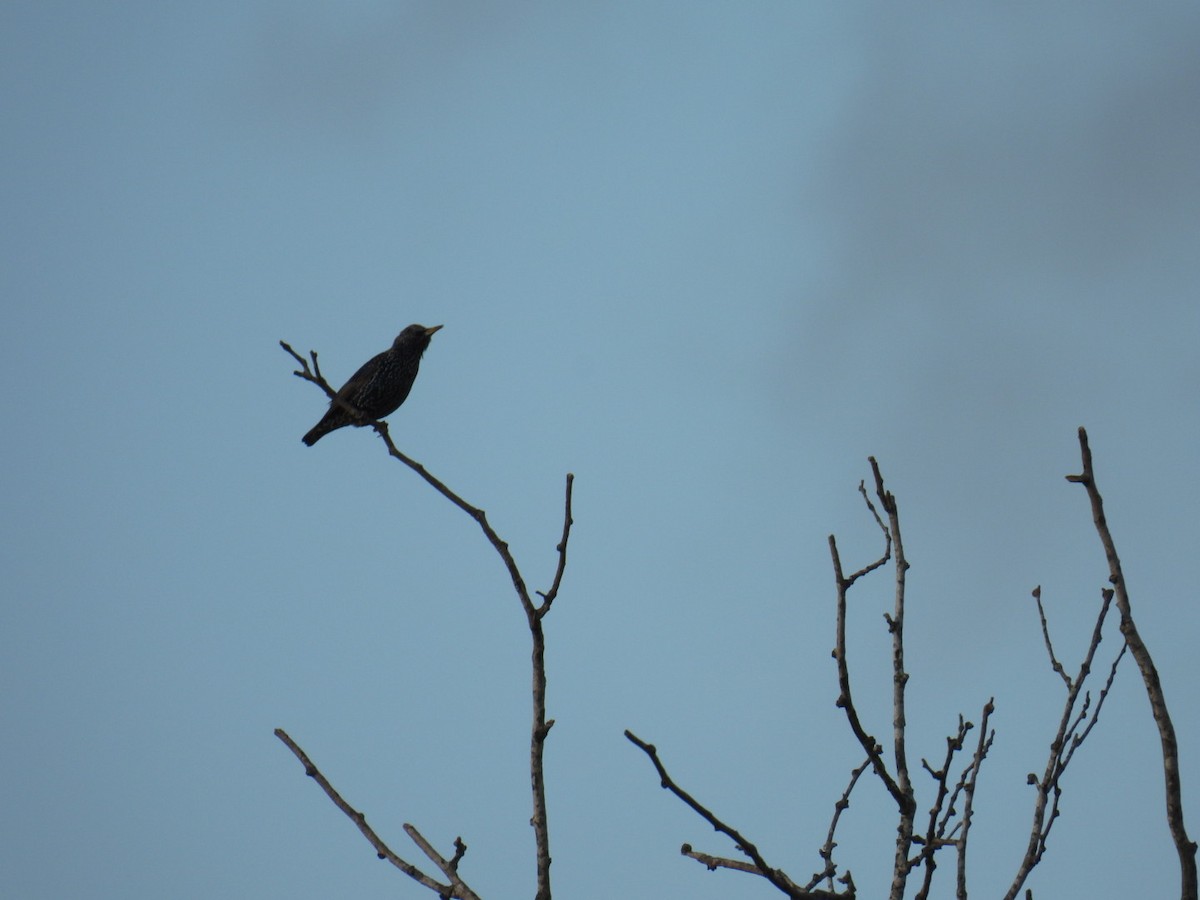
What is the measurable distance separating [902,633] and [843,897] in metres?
1.32

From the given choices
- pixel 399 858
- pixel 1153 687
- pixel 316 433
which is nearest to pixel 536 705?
pixel 399 858

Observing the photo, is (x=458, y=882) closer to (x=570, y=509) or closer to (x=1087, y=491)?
(x=570, y=509)

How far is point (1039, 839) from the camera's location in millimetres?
4250

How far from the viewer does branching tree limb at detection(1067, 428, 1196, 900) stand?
2322 millimetres

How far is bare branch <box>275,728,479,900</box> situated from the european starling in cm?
919

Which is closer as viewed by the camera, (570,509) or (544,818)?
(544,818)

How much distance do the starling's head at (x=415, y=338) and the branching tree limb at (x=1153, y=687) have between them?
11.3 m

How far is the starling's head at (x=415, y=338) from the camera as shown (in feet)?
43.4

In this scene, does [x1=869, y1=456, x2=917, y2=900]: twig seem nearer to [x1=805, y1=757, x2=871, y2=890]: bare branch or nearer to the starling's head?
[x1=805, y1=757, x2=871, y2=890]: bare branch

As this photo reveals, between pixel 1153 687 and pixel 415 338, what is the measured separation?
11.5 m

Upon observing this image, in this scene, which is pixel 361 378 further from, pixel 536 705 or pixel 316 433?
pixel 536 705

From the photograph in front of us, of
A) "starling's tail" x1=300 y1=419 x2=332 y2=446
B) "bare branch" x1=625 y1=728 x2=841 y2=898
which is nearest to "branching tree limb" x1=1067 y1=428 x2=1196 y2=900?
"bare branch" x1=625 y1=728 x2=841 y2=898

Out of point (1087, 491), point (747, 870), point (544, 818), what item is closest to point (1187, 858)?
point (1087, 491)

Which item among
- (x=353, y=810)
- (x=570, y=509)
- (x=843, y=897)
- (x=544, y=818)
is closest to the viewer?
(x=843, y=897)
